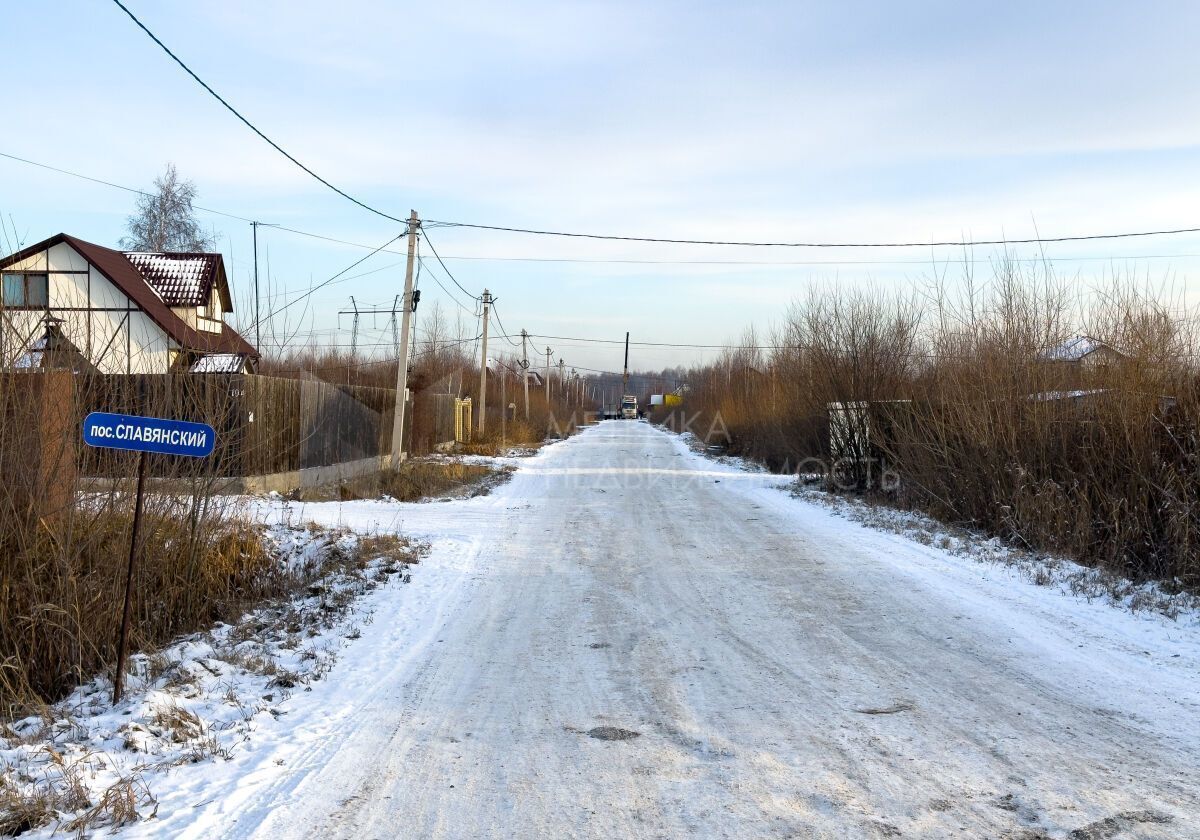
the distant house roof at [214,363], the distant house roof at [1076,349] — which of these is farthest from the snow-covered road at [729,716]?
the distant house roof at [1076,349]

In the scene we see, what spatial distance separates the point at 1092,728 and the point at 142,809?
517 centimetres

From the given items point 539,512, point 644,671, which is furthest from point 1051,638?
point 539,512

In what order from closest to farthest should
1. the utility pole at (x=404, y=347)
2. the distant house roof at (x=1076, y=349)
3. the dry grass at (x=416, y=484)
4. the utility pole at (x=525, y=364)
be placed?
the distant house roof at (x=1076, y=349) → the dry grass at (x=416, y=484) → the utility pole at (x=404, y=347) → the utility pole at (x=525, y=364)

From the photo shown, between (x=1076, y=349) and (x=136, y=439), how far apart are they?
11.9 m

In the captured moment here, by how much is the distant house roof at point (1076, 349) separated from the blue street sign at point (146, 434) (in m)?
10.8

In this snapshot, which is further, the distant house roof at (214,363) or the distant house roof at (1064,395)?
the distant house roof at (1064,395)

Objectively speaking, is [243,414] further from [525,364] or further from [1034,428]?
[525,364]

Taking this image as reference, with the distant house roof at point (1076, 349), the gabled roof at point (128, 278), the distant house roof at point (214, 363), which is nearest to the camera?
the distant house roof at point (214, 363)

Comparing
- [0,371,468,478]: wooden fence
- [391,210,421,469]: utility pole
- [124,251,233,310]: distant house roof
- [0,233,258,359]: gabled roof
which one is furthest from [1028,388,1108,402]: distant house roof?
[124,251,233,310]: distant house roof

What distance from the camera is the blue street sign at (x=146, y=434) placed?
517 centimetres

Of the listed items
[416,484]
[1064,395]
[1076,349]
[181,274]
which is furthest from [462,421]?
[1064,395]

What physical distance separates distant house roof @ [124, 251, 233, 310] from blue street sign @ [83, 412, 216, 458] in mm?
29229

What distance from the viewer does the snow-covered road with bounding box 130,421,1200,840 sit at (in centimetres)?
391

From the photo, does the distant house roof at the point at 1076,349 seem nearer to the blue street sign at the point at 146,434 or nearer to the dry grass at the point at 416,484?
the blue street sign at the point at 146,434
